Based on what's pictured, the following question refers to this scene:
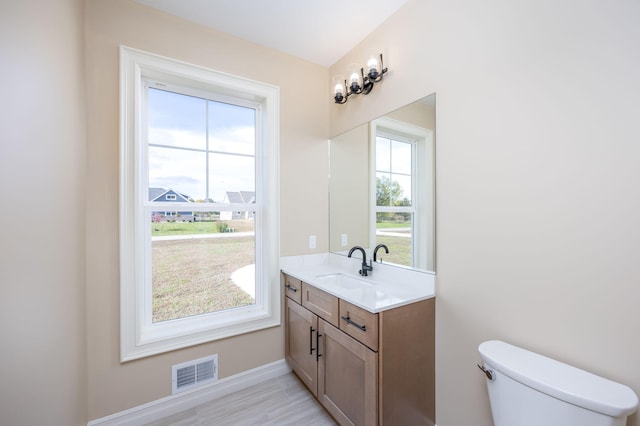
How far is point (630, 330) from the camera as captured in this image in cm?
90

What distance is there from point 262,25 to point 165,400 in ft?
9.05

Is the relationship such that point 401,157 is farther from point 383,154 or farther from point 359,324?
point 359,324

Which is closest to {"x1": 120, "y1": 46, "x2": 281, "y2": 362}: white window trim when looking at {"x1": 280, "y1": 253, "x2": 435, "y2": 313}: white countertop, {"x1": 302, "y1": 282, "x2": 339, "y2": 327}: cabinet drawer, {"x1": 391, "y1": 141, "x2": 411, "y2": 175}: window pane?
{"x1": 280, "y1": 253, "x2": 435, "y2": 313}: white countertop

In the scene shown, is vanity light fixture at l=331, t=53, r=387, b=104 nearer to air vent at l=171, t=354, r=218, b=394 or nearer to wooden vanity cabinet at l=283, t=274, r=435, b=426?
wooden vanity cabinet at l=283, t=274, r=435, b=426

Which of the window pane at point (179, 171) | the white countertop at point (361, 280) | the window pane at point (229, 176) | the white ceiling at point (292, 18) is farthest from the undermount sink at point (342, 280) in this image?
the white ceiling at point (292, 18)

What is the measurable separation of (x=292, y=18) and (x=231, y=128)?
93cm

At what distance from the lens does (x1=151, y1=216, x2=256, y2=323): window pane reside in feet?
6.15

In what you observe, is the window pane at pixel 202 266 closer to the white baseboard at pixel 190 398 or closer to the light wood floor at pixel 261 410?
the white baseboard at pixel 190 398

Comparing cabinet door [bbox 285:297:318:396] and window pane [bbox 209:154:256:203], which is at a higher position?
window pane [bbox 209:154:256:203]

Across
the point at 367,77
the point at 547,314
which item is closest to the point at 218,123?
the point at 367,77

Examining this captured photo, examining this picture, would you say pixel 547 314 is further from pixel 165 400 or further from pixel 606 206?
pixel 165 400

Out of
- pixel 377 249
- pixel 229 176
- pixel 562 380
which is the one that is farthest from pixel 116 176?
pixel 562 380

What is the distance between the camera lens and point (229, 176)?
6.97ft

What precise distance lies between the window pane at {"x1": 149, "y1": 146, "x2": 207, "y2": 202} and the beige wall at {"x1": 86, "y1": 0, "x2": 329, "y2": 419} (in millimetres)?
251
